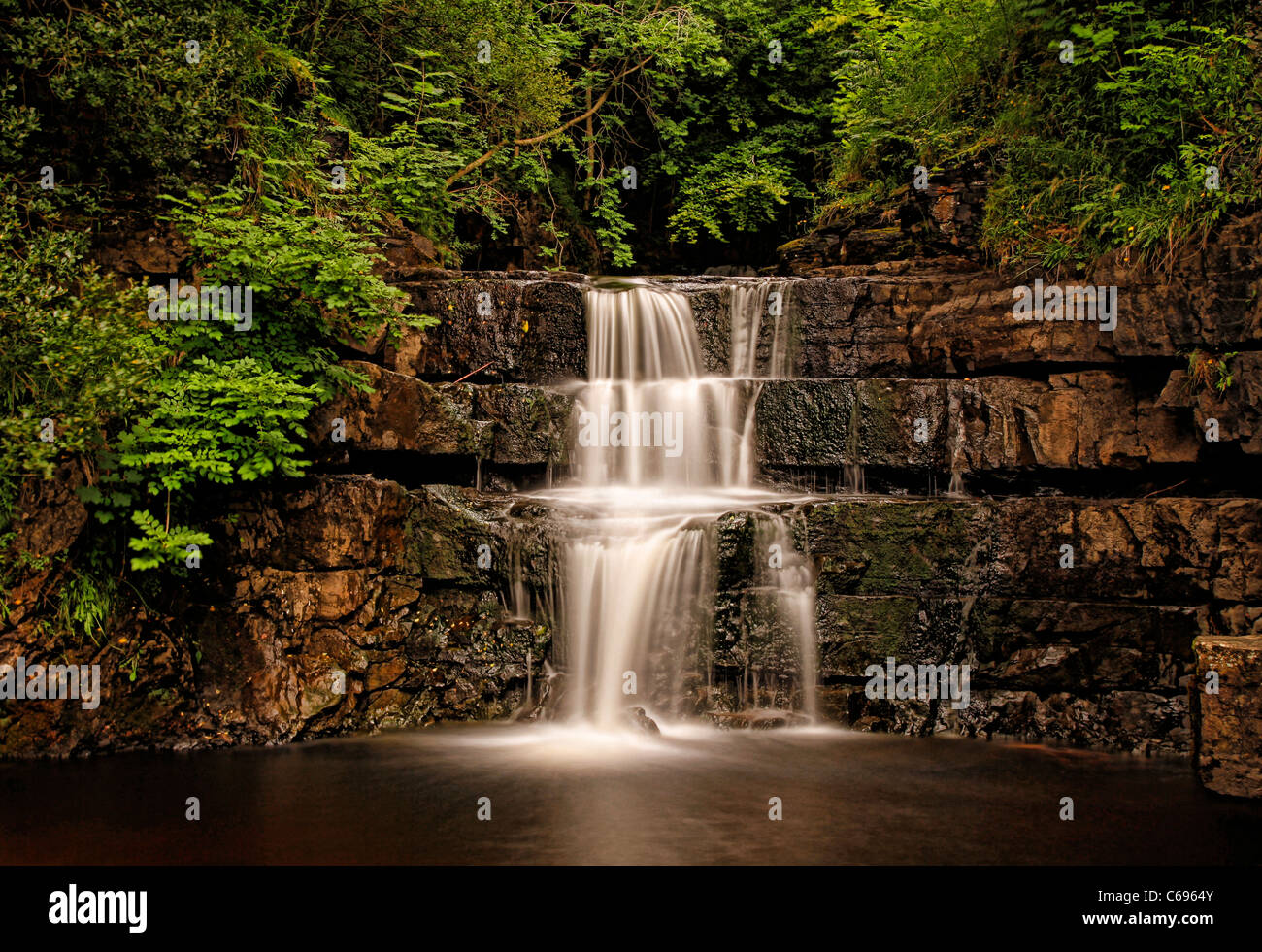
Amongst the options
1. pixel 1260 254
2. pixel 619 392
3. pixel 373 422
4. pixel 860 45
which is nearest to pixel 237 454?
pixel 373 422

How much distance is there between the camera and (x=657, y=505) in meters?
8.37

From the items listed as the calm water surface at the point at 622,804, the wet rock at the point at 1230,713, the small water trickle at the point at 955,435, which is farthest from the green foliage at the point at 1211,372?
the calm water surface at the point at 622,804

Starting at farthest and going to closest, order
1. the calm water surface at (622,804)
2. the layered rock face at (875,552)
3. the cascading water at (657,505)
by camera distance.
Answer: the cascading water at (657,505) → the layered rock face at (875,552) → the calm water surface at (622,804)

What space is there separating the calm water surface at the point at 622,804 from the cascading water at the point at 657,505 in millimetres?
651

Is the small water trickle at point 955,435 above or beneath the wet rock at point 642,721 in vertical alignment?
above

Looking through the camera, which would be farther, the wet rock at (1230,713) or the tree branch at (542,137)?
the tree branch at (542,137)

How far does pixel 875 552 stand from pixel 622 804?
3.24 m

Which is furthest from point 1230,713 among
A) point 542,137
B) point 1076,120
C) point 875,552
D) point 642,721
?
point 542,137

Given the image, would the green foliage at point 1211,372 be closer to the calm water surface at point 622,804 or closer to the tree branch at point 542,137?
the calm water surface at point 622,804

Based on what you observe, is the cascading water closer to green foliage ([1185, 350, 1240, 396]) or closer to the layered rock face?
the layered rock face

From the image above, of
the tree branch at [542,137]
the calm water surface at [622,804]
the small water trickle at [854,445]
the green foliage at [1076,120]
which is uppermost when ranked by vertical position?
the tree branch at [542,137]

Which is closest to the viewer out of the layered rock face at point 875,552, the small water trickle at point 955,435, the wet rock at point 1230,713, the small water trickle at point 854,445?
the wet rock at point 1230,713

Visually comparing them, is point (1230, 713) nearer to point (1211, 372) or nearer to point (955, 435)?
point (1211, 372)

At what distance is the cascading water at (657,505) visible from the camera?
7281 millimetres
